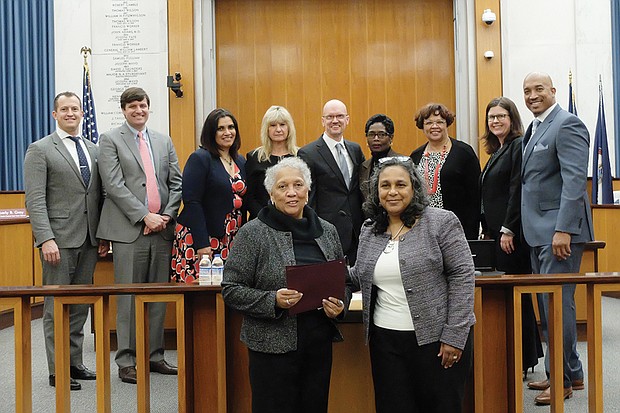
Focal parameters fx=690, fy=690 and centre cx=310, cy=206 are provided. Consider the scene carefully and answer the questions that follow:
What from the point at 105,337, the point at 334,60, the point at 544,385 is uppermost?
the point at 334,60

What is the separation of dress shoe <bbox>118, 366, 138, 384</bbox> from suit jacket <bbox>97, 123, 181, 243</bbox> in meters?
0.78

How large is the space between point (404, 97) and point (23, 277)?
4431mm

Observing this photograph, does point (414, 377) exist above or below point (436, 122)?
below

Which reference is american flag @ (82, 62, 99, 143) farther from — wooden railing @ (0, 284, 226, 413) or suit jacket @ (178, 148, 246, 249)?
wooden railing @ (0, 284, 226, 413)

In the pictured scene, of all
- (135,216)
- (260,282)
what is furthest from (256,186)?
(260,282)

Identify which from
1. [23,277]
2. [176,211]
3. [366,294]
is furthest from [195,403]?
[23,277]

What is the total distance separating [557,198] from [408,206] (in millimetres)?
1355

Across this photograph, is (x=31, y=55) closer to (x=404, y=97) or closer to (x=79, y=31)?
(x=79, y=31)

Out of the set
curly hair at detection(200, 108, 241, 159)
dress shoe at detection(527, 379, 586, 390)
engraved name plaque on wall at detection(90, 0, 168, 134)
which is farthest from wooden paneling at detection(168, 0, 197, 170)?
dress shoe at detection(527, 379, 586, 390)

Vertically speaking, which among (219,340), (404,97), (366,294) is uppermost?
(404,97)

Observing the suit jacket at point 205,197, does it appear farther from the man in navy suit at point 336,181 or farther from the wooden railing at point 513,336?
the wooden railing at point 513,336

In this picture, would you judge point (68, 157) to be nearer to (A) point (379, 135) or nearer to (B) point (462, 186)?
(A) point (379, 135)

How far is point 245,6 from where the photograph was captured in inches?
308

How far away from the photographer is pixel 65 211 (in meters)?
4.06
